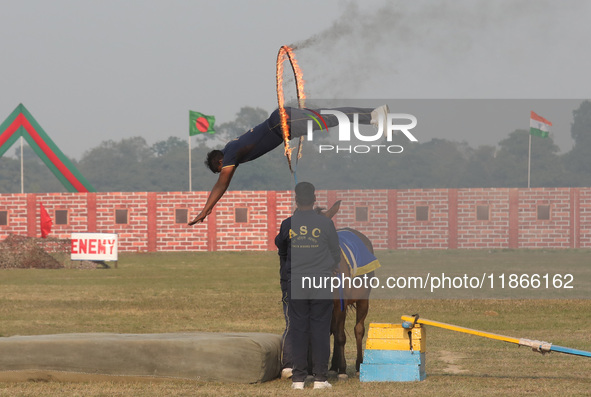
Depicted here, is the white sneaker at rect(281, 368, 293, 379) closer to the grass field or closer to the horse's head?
the grass field

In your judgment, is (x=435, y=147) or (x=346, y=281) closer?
(x=346, y=281)

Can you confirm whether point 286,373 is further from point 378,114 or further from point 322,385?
point 378,114

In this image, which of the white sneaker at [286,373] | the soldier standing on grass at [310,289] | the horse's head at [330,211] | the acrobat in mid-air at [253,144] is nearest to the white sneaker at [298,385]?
the soldier standing on grass at [310,289]

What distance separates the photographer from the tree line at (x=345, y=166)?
42.7 feet

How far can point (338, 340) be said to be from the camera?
37.7 feet

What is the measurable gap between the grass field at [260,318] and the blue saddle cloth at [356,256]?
1.31 m

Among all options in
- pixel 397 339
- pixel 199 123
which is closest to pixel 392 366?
pixel 397 339

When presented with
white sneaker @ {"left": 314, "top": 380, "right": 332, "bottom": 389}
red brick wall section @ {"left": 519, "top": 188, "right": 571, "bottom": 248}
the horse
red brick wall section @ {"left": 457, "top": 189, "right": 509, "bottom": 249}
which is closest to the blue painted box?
the horse

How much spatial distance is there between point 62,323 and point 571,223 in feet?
109

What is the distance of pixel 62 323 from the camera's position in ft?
→ 63.0

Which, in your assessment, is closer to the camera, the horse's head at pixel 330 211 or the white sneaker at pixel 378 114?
the horse's head at pixel 330 211

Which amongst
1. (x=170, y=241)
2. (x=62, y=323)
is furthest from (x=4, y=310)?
(x=170, y=241)

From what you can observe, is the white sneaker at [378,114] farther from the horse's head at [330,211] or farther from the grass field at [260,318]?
the grass field at [260,318]

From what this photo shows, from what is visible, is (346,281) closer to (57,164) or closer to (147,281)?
(147,281)
